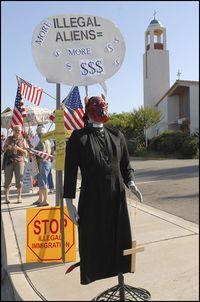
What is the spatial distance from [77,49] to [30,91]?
773mm

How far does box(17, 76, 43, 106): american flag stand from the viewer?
3.36 metres

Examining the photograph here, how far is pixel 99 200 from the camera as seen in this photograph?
235 cm

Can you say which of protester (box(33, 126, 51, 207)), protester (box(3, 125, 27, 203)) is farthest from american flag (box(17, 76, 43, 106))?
protester (box(3, 125, 27, 203))

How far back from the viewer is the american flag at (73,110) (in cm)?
353

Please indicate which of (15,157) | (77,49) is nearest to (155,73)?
(77,49)

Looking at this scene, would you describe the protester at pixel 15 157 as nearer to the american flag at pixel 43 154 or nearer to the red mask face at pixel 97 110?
the american flag at pixel 43 154

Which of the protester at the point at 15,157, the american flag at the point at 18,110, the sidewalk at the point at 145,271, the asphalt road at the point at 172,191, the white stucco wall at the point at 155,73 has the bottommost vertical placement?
the sidewalk at the point at 145,271

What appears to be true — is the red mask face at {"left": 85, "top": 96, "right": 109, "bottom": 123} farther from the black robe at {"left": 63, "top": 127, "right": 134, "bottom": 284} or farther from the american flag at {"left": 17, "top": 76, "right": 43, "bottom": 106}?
the american flag at {"left": 17, "top": 76, "right": 43, "bottom": 106}

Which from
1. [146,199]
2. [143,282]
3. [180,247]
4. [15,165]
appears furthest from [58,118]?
[146,199]

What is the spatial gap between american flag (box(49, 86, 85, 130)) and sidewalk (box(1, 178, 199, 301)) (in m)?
1.26

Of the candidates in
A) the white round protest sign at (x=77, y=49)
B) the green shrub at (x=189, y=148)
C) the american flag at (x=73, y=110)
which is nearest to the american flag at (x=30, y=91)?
the american flag at (x=73, y=110)

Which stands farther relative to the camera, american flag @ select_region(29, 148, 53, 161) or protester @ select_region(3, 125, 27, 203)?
protester @ select_region(3, 125, 27, 203)

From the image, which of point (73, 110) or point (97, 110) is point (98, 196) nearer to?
point (97, 110)

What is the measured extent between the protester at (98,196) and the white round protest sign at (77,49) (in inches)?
25.9
